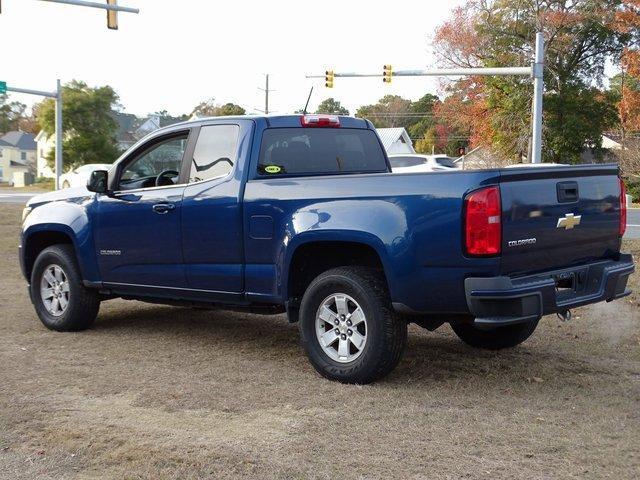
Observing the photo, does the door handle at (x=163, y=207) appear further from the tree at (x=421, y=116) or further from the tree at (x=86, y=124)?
the tree at (x=421, y=116)

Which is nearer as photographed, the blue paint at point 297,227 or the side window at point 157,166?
the blue paint at point 297,227

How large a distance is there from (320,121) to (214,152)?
3.01 ft

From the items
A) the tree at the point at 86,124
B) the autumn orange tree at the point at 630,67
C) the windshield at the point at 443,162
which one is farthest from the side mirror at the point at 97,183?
the tree at the point at 86,124

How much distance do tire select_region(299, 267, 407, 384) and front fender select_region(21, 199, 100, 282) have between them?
2.45m

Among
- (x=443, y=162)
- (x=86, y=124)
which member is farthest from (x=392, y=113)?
(x=443, y=162)

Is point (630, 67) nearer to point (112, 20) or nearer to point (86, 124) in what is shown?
point (112, 20)

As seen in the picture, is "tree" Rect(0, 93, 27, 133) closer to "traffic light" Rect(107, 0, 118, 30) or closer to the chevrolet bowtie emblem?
"traffic light" Rect(107, 0, 118, 30)

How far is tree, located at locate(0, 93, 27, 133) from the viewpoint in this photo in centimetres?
11262

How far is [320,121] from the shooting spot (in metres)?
6.91

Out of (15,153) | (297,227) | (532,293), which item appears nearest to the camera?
(532,293)

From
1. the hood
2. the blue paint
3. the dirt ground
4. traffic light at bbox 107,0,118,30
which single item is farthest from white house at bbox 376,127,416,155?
the dirt ground

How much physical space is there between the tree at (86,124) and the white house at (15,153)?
128 ft

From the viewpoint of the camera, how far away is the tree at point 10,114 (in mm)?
112625

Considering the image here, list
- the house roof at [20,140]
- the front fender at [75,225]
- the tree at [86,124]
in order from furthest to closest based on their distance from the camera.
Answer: the house roof at [20,140]
the tree at [86,124]
the front fender at [75,225]
